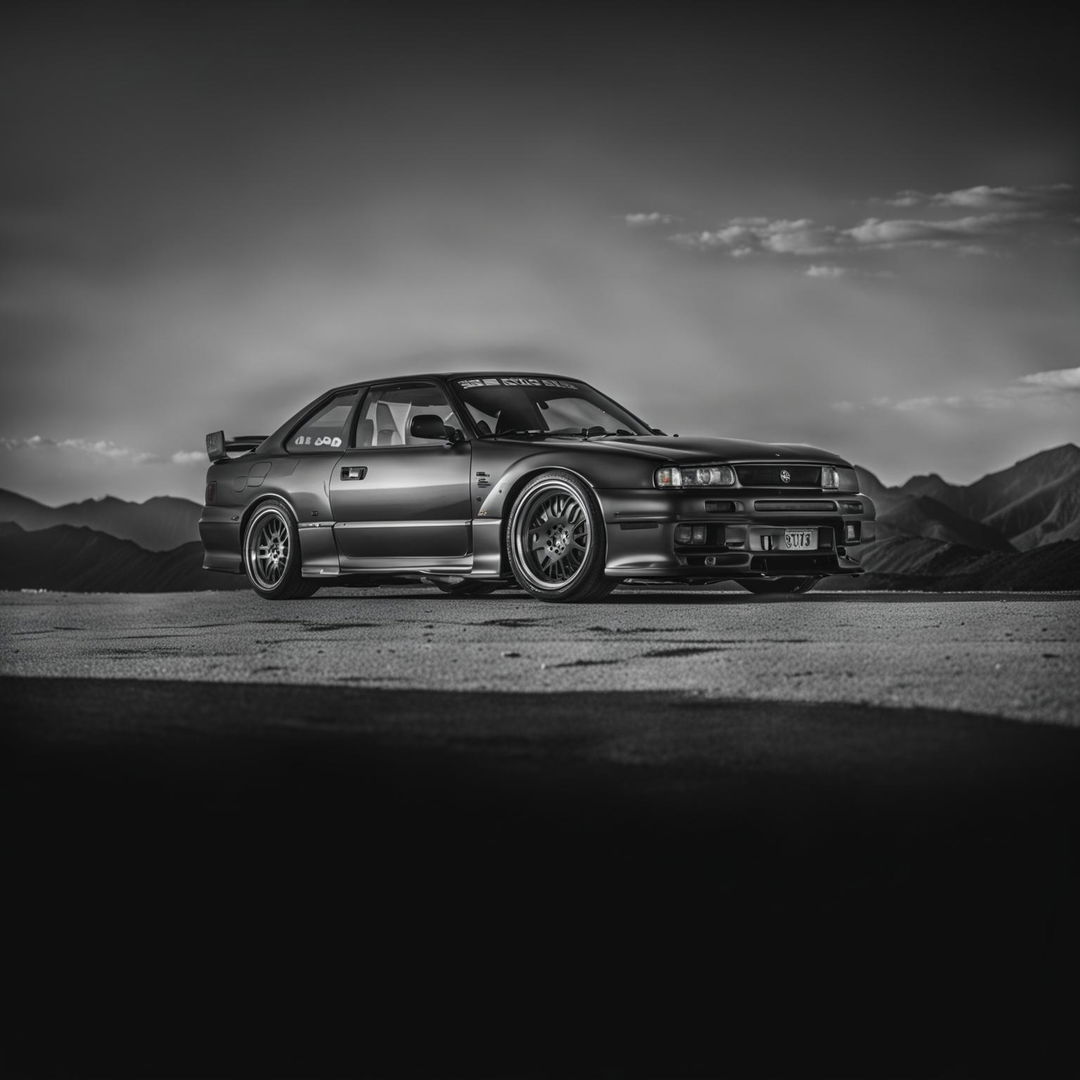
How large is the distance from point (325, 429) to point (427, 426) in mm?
1634

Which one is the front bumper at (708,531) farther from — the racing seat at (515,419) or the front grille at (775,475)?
the racing seat at (515,419)

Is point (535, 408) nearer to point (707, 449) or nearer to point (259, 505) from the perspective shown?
point (707, 449)

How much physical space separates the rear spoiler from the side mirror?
8.12 ft

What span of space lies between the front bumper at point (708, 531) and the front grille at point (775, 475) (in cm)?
8

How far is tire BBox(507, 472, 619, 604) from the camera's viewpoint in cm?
993

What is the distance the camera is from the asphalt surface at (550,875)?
117 inches

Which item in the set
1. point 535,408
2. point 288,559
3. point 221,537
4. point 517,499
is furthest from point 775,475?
point 221,537

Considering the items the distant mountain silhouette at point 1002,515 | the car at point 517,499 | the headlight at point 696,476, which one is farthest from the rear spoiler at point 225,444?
the distant mountain silhouette at point 1002,515

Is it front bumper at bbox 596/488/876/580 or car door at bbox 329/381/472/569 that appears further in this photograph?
car door at bbox 329/381/472/569

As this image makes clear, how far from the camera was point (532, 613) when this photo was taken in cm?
985

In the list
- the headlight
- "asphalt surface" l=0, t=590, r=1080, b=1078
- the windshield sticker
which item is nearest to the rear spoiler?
the windshield sticker

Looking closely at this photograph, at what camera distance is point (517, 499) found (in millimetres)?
10266

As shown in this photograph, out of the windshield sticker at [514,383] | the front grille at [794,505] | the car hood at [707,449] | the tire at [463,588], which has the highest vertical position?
the windshield sticker at [514,383]

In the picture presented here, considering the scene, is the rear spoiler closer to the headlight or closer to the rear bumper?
the rear bumper
